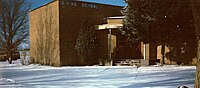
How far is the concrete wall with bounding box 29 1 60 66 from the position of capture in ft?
76.4

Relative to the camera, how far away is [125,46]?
24.8 meters

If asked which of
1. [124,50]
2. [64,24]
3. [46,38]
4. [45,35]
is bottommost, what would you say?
[124,50]

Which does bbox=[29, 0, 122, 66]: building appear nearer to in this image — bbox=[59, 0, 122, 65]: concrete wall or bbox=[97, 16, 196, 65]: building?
bbox=[59, 0, 122, 65]: concrete wall

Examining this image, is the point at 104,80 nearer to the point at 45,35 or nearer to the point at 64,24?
the point at 64,24

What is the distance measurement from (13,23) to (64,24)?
9360mm

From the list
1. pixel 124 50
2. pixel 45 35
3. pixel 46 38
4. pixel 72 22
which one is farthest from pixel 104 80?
pixel 45 35

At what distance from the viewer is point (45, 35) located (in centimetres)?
2527

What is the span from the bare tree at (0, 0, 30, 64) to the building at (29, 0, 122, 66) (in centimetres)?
482

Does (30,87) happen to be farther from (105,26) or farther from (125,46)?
(125,46)

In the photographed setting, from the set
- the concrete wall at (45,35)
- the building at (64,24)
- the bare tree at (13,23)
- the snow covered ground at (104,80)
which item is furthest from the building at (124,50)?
the bare tree at (13,23)

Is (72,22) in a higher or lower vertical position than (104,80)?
higher

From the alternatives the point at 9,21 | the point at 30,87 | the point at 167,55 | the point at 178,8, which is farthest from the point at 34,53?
the point at 30,87

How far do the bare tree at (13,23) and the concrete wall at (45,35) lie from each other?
7.58 feet

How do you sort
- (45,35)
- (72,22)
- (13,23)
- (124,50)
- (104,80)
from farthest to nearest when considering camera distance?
(13,23)
(45,35)
(124,50)
(72,22)
(104,80)
